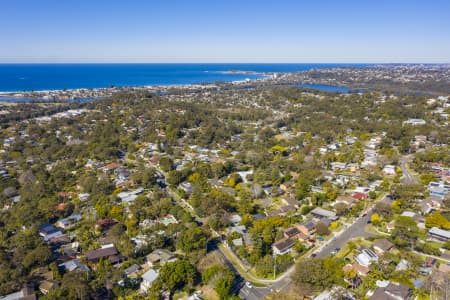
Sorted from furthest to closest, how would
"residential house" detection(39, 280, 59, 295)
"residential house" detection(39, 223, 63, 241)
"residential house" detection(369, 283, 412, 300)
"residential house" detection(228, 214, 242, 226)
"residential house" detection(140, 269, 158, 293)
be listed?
"residential house" detection(228, 214, 242, 226), "residential house" detection(39, 223, 63, 241), "residential house" detection(140, 269, 158, 293), "residential house" detection(39, 280, 59, 295), "residential house" detection(369, 283, 412, 300)

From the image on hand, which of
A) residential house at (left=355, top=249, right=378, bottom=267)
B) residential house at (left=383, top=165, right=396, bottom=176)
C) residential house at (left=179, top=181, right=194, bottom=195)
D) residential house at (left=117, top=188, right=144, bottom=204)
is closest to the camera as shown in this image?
residential house at (left=355, top=249, right=378, bottom=267)

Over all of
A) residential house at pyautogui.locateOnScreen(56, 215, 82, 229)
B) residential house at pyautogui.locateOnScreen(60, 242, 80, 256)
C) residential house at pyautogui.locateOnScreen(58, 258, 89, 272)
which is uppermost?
residential house at pyautogui.locateOnScreen(58, 258, 89, 272)

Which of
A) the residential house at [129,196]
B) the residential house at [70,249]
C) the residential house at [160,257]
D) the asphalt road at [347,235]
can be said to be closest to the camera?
the residential house at [160,257]

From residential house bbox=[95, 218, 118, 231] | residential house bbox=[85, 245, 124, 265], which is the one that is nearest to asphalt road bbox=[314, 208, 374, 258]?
residential house bbox=[85, 245, 124, 265]

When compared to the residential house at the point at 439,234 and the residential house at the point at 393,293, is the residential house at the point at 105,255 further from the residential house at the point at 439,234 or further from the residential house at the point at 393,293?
the residential house at the point at 439,234

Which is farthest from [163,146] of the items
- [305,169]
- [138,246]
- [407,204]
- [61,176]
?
[407,204]

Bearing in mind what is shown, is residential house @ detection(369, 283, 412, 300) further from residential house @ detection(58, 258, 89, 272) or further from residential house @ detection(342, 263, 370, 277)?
residential house @ detection(58, 258, 89, 272)

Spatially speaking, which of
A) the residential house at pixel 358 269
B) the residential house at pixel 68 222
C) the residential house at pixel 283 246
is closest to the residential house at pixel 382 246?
the residential house at pixel 358 269

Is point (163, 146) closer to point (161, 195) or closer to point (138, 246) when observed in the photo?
point (161, 195)
